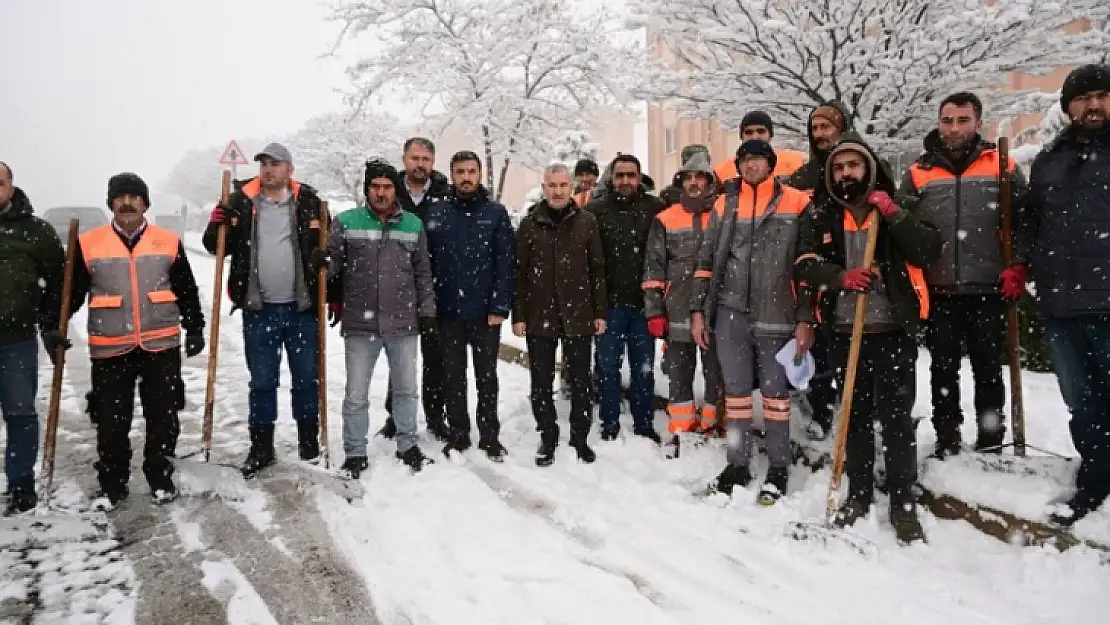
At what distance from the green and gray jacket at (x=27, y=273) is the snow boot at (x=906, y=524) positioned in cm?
536

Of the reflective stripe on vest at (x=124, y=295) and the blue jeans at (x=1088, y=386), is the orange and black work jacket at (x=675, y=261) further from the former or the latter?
the reflective stripe on vest at (x=124, y=295)

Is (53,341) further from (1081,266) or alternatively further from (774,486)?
(1081,266)

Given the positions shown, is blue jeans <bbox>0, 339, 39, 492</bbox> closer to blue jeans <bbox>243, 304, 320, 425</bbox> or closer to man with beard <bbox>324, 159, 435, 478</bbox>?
blue jeans <bbox>243, 304, 320, 425</bbox>

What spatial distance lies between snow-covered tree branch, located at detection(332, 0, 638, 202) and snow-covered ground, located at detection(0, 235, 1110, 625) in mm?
10484

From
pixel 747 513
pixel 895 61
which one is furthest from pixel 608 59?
pixel 747 513

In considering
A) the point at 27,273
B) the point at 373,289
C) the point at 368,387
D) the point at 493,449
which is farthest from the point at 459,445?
the point at 27,273

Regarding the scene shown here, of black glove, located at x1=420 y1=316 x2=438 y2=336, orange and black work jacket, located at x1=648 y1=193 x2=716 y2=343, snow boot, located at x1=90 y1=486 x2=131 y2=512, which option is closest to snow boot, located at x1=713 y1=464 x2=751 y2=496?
orange and black work jacket, located at x1=648 y1=193 x2=716 y2=343

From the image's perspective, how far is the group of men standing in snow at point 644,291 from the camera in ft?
11.8

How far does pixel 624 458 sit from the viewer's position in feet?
16.5

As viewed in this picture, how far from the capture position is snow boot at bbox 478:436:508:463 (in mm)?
5082

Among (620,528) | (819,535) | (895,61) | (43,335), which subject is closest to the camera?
(819,535)

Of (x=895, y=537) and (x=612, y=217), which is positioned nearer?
(x=895, y=537)

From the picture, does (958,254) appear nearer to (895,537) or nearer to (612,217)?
(895,537)

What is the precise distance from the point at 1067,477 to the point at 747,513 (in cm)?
173
